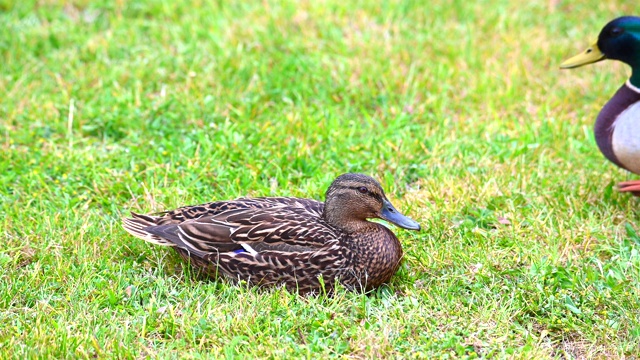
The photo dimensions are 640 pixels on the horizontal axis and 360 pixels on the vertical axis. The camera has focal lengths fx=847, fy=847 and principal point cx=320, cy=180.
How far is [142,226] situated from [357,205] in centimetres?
110

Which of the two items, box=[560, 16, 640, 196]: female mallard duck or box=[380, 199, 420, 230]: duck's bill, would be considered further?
box=[560, 16, 640, 196]: female mallard duck

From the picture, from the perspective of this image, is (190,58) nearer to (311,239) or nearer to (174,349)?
(311,239)

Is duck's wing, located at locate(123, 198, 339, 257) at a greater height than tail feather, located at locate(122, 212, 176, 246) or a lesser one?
greater

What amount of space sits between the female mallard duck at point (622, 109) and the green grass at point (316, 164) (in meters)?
0.23

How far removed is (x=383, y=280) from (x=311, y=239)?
1.34 feet

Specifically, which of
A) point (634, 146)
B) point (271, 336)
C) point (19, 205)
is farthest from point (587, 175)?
point (19, 205)

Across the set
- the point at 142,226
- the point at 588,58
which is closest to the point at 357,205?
the point at 142,226

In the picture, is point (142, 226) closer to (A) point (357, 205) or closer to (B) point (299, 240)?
(B) point (299, 240)

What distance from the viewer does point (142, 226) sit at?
14.1 ft

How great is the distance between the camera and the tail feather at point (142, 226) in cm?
421

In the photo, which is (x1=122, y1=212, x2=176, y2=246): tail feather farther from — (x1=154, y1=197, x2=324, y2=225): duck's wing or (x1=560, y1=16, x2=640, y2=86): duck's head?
(x1=560, y1=16, x2=640, y2=86): duck's head

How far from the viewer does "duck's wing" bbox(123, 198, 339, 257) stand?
162 inches

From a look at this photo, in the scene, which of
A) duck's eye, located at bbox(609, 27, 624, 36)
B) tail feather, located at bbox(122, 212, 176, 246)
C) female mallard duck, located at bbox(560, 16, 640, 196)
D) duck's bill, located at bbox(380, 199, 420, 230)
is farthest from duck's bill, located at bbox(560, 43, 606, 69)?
tail feather, located at bbox(122, 212, 176, 246)

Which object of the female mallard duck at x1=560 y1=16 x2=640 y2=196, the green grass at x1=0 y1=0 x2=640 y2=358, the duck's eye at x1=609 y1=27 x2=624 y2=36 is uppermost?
the duck's eye at x1=609 y1=27 x2=624 y2=36
